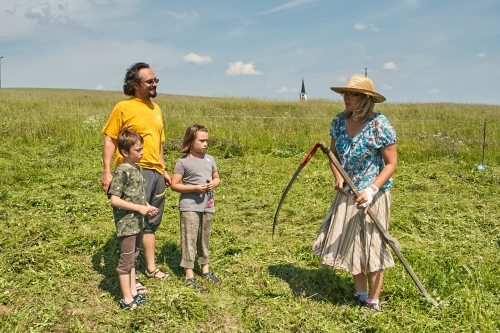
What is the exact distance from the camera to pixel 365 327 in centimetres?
329

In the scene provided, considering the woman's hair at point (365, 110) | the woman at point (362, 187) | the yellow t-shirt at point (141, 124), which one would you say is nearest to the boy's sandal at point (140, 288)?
the yellow t-shirt at point (141, 124)

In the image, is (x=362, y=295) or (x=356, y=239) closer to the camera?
(x=356, y=239)

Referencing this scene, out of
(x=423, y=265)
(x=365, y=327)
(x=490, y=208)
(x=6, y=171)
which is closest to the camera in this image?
(x=365, y=327)

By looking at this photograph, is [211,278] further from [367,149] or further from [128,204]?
[367,149]

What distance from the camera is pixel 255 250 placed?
4918 mm

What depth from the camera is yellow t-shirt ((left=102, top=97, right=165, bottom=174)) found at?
3732 mm

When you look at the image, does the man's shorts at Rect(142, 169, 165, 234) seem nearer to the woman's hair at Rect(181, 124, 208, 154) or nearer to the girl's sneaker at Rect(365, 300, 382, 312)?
the woman's hair at Rect(181, 124, 208, 154)

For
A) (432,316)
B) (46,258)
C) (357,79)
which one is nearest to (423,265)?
(432,316)

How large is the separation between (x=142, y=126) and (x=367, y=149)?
185 cm

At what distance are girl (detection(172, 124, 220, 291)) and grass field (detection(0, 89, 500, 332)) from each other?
378 millimetres

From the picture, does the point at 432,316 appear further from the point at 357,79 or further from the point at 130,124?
the point at 130,124

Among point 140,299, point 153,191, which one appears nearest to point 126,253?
point 140,299

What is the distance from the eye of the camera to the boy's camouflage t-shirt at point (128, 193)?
336cm

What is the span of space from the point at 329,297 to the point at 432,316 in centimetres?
84
